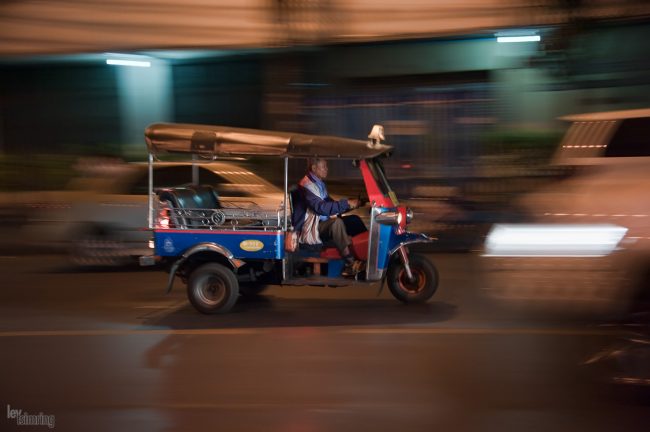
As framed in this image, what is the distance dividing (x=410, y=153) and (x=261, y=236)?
309 inches

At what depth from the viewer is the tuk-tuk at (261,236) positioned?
316 inches

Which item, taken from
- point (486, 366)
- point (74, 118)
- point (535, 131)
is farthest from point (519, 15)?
point (74, 118)

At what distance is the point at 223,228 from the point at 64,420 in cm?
349

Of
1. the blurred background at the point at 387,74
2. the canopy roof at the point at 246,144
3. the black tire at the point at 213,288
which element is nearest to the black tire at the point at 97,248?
the blurred background at the point at 387,74

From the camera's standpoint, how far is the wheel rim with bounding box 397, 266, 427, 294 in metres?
8.39

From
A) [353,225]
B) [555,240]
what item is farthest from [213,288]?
[555,240]

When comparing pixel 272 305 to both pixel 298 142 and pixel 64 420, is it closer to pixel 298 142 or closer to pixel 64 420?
pixel 298 142

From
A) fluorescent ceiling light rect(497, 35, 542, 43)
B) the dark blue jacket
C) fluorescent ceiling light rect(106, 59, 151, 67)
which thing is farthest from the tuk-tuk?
fluorescent ceiling light rect(106, 59, 151, 67)

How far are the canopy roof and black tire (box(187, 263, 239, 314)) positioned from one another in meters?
1.33

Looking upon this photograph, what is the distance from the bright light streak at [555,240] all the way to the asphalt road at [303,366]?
2.90 ft

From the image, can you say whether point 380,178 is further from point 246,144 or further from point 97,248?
point 97,248

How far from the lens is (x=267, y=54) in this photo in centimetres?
1523

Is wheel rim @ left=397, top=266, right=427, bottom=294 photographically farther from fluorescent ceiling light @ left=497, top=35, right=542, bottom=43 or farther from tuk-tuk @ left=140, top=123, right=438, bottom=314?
fluorescent ceiling light @ left=497, top=35, right=542, bottom=43

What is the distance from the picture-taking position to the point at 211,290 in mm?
8289
